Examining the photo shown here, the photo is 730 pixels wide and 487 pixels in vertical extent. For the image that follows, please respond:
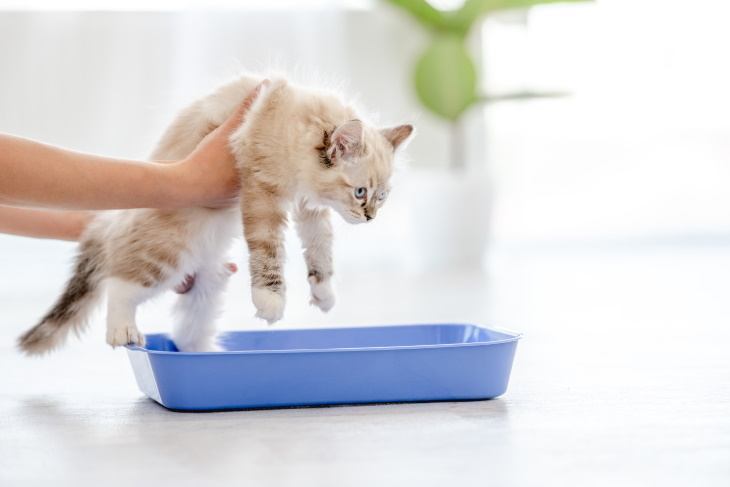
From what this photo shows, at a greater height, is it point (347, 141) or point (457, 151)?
point (347, 141)

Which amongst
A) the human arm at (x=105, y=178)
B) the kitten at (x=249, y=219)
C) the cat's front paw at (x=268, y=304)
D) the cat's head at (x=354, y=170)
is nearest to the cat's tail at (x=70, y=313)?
the kitten at (x=249, y=219)

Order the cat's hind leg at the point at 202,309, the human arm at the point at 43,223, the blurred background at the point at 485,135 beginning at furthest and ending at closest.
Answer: the blurred background at the point at 485,135
the human arm at the point at 43,223
the cat's hind leg at the point at 202,309

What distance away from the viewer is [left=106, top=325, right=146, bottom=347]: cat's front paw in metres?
1.52

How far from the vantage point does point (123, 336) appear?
1518mm

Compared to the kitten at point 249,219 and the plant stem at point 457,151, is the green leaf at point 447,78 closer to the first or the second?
the plant stem at point 457,151

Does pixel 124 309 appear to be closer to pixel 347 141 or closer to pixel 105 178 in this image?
pixel 105 178

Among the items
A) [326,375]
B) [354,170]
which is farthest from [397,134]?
[326,375]

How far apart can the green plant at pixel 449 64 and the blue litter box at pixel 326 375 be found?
314 cm

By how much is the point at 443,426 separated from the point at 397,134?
58 cm

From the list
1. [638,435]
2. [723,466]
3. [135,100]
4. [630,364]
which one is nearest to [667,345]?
[630,364]

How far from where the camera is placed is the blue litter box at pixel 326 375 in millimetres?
1349

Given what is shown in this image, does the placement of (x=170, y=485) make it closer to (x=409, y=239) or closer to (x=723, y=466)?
(x=723, y=466)

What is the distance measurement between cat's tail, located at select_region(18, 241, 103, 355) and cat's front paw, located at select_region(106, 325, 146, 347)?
0.69ft

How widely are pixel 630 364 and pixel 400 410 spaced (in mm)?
646
